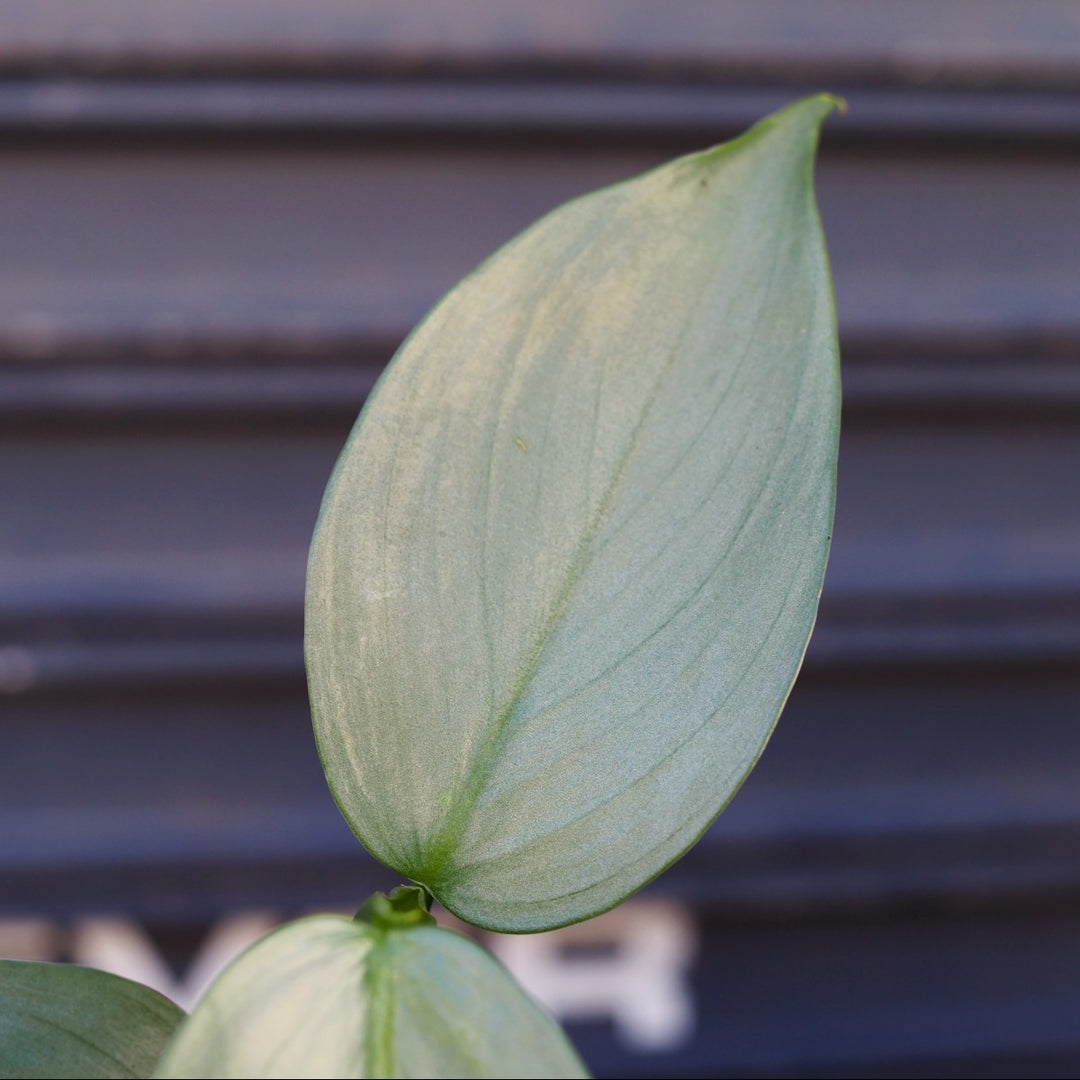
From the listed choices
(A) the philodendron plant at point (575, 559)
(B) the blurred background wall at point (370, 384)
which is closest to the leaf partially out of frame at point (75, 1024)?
(A) the philodendron plant at point (575, 559)

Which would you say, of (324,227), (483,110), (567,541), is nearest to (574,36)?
(483,110)

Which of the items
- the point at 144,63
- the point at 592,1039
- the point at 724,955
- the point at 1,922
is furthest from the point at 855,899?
the point at 144,63

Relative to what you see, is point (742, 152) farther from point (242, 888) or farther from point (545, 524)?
point (242, 888)

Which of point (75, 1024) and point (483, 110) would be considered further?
point (483, 110)

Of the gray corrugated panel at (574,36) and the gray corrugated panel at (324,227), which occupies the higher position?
the gray corrugated panel at (574,36)

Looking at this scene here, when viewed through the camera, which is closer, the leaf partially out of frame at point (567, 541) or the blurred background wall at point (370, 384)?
the leaf partially out of frame at point (567, 541)

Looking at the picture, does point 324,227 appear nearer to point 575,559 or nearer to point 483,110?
point 483,110

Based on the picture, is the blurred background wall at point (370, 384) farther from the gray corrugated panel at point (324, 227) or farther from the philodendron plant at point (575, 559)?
the philodendron plant at point (575, 559)
